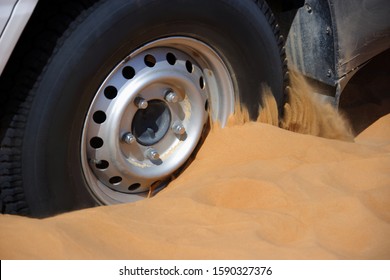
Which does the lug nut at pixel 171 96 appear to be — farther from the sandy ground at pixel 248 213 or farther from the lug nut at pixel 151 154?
the sandy ground at pixel 248 213

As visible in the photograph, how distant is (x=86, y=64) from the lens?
8.44 feet

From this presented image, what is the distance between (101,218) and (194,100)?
929 mm

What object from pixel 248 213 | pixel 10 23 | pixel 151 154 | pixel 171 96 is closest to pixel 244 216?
pixel 248 213

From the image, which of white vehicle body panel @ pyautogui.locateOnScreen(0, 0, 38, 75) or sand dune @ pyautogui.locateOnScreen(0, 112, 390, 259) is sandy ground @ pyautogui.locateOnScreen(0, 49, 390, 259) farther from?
white vehicle body panel @ pyautogui.locateOnScreen(0, 0, 38, 75)

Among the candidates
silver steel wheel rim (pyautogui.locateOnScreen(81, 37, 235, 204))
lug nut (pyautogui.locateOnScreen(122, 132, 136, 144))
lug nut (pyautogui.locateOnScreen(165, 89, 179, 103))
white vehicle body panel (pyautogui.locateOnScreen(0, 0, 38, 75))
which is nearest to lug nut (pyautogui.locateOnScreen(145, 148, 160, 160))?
silver steel wheel rim (pyautogui.locateOnScreen(81, 37, 235, 204))

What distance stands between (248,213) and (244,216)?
0.14 ft

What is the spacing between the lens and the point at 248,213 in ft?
8.16

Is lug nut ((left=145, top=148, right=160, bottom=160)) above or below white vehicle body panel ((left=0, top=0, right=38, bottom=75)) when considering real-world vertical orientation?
below

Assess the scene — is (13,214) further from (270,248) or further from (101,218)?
(270,248)

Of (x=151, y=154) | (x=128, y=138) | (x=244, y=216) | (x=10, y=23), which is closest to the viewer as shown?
(x=10, y=23)

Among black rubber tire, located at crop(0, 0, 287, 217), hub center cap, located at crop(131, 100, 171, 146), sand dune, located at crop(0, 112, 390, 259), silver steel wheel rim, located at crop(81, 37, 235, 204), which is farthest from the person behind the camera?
hub center cap, located at crop(131, 100, 171, 146)

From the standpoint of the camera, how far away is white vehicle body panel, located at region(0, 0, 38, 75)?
7.63 ft

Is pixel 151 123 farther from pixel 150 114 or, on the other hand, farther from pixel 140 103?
pixel 140 103

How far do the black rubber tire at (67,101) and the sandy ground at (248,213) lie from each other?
164mm
